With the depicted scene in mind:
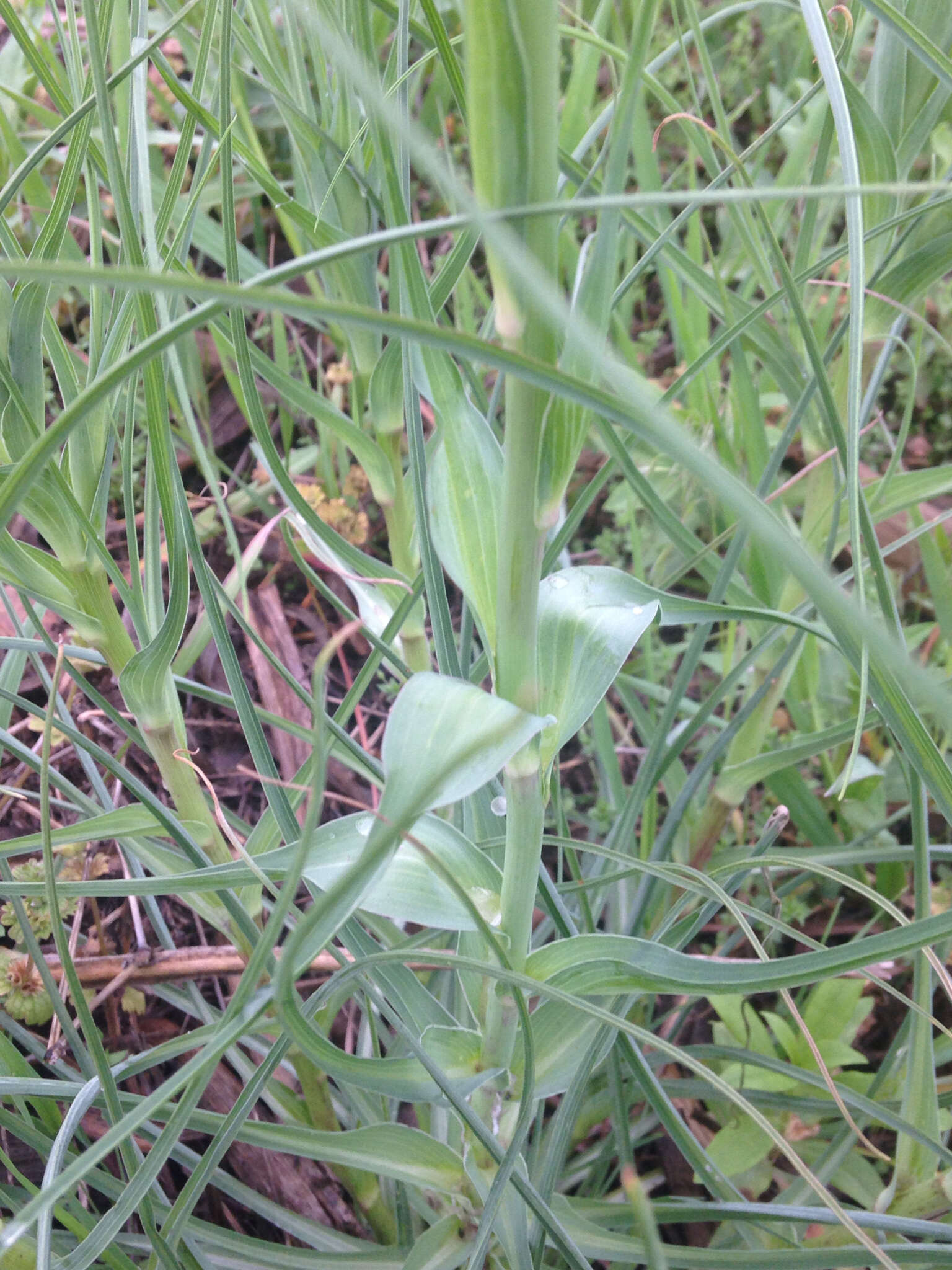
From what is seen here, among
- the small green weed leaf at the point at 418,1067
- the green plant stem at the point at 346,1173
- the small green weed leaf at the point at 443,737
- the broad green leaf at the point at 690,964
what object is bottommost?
the green plant stem at the point at 346,1173

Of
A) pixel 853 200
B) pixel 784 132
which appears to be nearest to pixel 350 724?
pixel 853 200

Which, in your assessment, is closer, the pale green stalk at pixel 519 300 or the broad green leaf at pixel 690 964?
the pale green stalk at pixel 519 300

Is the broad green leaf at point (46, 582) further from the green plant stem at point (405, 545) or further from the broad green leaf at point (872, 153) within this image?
the broad green leaf at point (872, 153)

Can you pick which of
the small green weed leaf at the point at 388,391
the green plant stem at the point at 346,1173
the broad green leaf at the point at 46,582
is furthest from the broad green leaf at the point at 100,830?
the small green weed leaf at the point at 388,391

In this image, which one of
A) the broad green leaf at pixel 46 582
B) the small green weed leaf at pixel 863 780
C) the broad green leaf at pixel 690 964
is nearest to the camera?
the broad green leaf at pixel 690 964

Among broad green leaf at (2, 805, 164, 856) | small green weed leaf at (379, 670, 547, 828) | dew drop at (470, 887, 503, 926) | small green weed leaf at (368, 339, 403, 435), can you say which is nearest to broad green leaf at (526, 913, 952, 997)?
dew drop at (470, 887, 503, 926)

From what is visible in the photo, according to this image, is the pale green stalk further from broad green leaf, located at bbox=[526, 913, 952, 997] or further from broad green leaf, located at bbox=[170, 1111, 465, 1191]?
broad green leaf, located at bbox=[170, 1111, 465, 1191]
